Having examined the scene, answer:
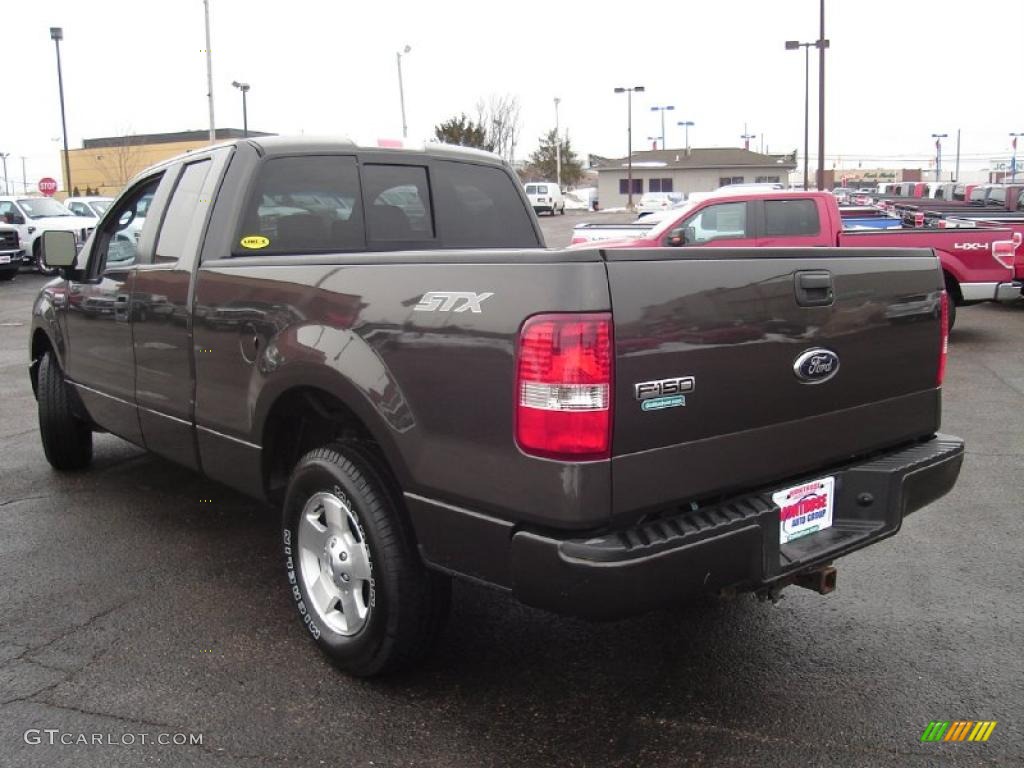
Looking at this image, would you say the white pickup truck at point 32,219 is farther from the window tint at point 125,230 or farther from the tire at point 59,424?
the window tint at point 125,230

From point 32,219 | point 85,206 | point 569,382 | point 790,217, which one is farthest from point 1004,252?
point 85,206

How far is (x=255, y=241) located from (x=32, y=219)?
23280mm

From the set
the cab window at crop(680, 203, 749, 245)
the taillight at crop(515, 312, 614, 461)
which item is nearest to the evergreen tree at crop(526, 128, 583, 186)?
the cab window at crop(680, 203, 749, 245)

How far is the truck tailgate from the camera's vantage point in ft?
8.16

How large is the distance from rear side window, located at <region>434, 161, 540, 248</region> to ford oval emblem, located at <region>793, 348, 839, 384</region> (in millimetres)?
2276

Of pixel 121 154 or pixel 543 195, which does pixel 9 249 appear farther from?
pixel 121 154

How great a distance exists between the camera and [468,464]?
2635 mm

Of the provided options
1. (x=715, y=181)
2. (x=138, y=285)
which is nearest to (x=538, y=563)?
(x=138, y=285)

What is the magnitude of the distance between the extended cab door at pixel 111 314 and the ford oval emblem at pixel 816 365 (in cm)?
310

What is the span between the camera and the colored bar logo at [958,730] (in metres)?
2.87

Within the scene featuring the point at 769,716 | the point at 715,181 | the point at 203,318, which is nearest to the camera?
the point at 769,716

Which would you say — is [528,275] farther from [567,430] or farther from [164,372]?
[164,372]

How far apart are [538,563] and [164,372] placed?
94.2 inches

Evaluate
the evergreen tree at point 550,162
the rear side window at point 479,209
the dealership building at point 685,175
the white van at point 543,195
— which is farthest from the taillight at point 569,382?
the evergreen tree at point 550,162
